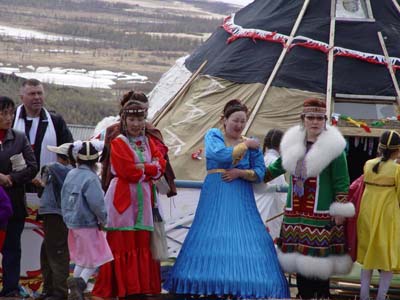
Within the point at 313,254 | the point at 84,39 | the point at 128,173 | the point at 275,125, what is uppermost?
the point at 84,39

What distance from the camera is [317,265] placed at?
304 inches

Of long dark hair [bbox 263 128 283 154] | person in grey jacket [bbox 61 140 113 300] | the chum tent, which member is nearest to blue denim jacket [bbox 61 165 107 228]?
person in grey jacket [bbox 61 140 113 300]

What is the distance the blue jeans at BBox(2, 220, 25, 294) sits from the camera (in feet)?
26.1

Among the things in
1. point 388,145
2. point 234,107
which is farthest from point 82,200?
point 388,145

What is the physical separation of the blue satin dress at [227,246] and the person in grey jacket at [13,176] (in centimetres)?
116

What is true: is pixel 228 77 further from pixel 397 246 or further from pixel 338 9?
Result: pixel 397 246

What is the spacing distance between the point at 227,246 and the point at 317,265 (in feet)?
2.17

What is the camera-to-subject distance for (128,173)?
7.79 m

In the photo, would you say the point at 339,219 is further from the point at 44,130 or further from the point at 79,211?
the point at 44,130

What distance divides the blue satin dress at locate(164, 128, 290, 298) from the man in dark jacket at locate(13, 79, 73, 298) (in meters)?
1.33

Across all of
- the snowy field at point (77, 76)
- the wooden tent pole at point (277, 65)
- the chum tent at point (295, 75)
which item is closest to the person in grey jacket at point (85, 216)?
the chum tent at point (295, 75)

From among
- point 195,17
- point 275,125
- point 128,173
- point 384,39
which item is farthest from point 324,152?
point 195,17

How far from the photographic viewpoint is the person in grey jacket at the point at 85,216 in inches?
299

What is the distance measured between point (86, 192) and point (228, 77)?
180 inches
